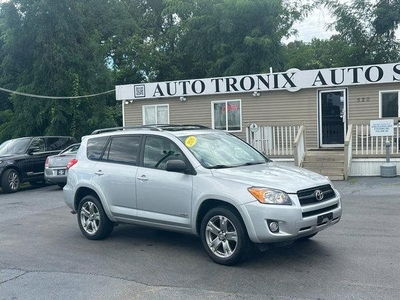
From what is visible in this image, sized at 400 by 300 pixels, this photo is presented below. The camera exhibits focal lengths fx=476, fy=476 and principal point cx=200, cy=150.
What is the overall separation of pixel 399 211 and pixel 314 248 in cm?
328

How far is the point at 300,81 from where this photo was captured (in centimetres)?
1606

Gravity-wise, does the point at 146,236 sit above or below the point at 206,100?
below

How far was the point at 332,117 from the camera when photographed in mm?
16172

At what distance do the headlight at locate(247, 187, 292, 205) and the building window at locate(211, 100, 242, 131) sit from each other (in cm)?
1173

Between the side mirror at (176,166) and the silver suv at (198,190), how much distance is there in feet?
0.04

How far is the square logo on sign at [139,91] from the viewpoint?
1844 centimetres

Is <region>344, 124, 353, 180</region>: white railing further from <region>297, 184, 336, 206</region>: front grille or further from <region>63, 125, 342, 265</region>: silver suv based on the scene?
<region>297, 184, 336, 206</region>: front grille

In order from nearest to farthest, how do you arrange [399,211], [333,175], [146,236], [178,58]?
[146,236]
[399,211]
[333,175]
[178,58]

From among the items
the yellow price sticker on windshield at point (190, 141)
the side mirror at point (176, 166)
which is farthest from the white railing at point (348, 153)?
the side mirror at point (176, 166)

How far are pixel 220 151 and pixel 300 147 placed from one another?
844 cm

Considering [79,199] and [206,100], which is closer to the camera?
[79,199]

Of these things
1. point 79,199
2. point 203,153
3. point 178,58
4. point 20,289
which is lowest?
point 20,289

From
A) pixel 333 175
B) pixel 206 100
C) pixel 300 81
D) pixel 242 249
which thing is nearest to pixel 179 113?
pixel 206 100

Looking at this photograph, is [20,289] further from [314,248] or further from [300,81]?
[300,81]
